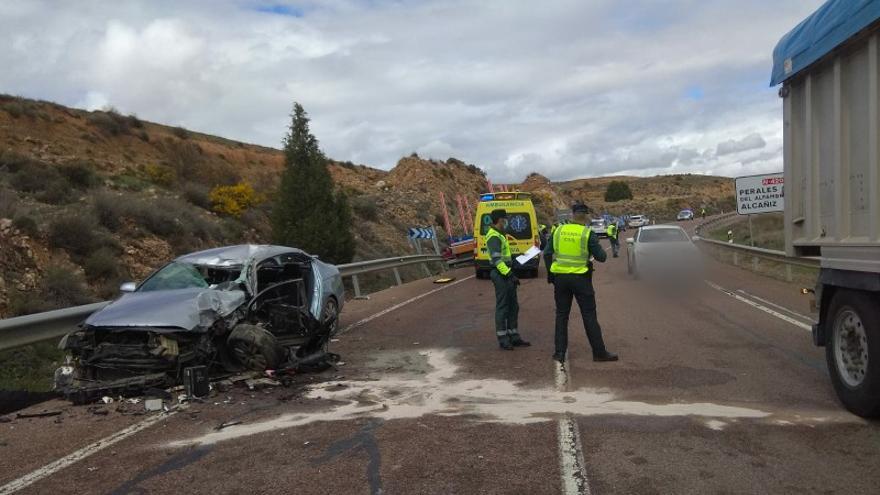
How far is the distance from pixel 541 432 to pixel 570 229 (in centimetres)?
357

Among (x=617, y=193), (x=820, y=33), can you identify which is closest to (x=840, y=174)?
(x=820, y=33)

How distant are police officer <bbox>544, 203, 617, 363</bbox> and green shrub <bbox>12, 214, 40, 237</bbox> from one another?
1242 centimetres

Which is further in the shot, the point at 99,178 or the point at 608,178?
the point at 608,178

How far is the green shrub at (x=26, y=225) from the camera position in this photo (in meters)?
15.5

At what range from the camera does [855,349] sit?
587cm

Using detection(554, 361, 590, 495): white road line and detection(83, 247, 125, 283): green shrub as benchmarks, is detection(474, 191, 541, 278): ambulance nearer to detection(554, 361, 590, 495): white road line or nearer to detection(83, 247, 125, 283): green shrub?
detection(83, 247, 125, 283): green shrub

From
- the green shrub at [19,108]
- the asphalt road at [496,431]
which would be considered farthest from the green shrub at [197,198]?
the asphalt road at [496,431]

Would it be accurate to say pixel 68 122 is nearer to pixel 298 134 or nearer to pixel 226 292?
pixel 298 134

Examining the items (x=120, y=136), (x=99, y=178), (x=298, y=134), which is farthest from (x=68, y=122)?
(x=298, y=134)

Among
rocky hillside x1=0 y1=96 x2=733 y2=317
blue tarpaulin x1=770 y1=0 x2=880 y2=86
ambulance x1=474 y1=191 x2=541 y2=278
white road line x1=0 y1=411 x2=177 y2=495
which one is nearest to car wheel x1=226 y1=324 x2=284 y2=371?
white road line x1=0 y1=411 x2=177 y2=495

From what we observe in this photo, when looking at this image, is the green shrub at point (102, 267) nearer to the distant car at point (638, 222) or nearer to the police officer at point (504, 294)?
the police officer at point (504, 294)

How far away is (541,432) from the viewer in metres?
5.58

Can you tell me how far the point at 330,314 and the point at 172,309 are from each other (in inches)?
132

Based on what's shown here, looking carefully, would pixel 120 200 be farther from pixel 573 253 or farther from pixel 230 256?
pixel 573 253
